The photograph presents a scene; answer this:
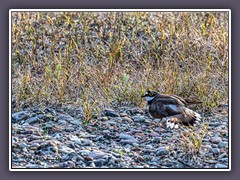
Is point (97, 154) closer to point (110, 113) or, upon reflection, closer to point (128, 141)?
point (128, 141)

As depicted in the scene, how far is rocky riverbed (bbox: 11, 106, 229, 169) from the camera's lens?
6270 mm

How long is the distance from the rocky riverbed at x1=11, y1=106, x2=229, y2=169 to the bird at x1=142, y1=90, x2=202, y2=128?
0.18ft

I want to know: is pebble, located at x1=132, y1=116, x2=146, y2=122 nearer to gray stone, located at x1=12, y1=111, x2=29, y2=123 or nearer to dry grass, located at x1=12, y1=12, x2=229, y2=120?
dry grass, located at x1=12, y1=12, x2=229, y2=120

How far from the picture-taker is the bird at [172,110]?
6.42 metres

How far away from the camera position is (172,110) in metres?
6.42

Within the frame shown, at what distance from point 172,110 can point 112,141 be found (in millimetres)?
489

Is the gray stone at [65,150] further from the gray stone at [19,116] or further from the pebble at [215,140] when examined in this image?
the pebble at [215,140]

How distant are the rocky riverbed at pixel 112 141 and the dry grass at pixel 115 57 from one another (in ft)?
0.36

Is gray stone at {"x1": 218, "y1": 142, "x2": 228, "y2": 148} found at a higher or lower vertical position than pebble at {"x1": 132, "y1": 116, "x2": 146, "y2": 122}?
lower

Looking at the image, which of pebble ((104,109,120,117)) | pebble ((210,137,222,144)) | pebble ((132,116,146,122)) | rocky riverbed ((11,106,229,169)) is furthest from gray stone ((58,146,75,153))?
pebble ((210,137,222,144))

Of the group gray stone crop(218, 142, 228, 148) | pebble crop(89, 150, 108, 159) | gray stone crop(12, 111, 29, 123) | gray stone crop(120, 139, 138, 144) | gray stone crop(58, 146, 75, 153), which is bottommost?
pebble crop(89, 150, 108, 159)
